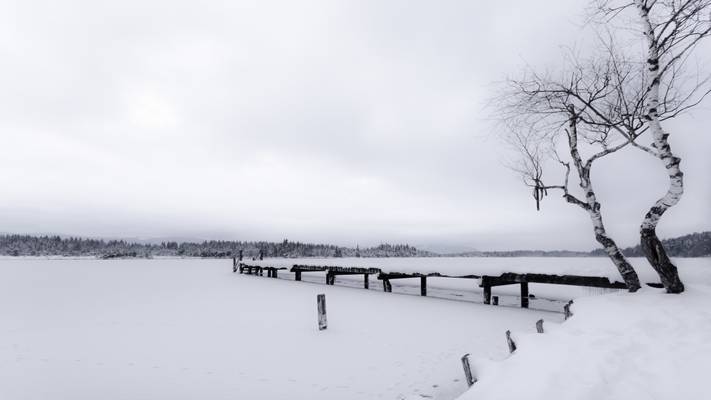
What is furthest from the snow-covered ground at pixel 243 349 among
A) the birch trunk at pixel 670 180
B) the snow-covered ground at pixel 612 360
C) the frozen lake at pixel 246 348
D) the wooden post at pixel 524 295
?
the birch trunk at pixel 670 180

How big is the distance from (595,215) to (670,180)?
2255 mm

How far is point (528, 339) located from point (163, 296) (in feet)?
58.2

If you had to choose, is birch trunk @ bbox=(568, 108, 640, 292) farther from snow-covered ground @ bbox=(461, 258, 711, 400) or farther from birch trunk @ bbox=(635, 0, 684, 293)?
snow-covered ground @ bbox=(461, 258, 711, 400)

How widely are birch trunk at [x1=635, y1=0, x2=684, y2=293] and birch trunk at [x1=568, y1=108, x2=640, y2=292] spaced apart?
3.60 feet

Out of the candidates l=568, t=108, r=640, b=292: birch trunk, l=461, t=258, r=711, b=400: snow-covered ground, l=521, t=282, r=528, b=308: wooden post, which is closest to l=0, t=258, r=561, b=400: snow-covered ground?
l=521, t=282, r=528, b=308: wooden post

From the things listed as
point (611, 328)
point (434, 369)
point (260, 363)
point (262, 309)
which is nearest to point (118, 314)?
point (262, 309)

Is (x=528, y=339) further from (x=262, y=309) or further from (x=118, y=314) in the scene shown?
(x=118, y=314)

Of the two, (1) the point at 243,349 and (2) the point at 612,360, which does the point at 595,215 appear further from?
(1) the point at 243,349

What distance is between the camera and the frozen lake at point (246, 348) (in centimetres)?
638

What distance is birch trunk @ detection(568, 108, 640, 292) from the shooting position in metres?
9.86

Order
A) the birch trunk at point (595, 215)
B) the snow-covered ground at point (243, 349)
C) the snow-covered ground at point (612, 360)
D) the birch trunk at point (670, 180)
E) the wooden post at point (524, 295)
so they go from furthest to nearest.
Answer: the wooden post at point (524, 295)
the birch trunk at point (595, 215)
the birch trunk at point (670, 180)
the snow-covered ground at point (243, 349)
the snow-covered ground at point (612, 360)

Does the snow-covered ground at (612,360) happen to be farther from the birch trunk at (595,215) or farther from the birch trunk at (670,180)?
the birch trunk at (595,215)

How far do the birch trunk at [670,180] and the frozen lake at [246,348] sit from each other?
3595 millimetres

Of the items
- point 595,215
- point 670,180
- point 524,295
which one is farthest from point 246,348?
point 524,295
